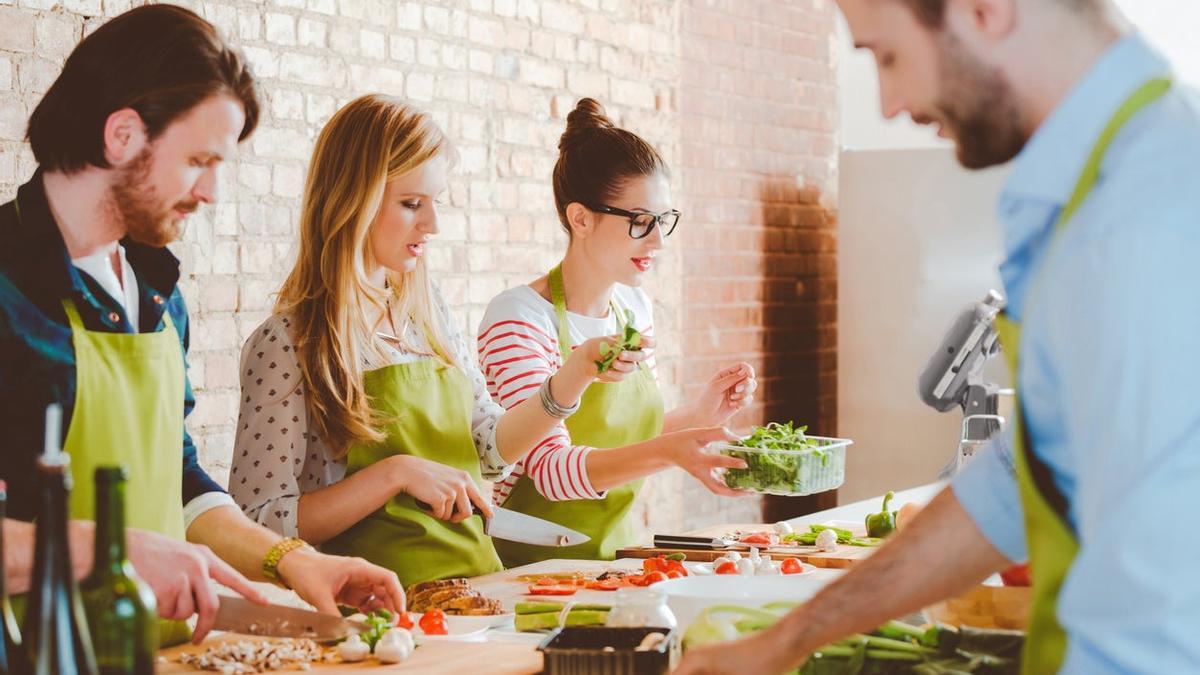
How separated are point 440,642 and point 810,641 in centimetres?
82

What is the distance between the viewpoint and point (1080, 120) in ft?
4.01

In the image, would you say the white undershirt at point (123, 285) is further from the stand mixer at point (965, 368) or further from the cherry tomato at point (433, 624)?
the stand mixer at point (965, 368)

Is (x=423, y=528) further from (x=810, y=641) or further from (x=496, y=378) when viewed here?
(x=810, y=641)

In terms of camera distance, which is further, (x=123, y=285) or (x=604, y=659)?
(x=123, y=285)

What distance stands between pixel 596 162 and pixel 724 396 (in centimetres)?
69

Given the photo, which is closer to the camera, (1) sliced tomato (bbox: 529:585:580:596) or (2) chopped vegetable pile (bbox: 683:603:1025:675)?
(2) chopped vegetable pile (bbox: 683:603:1025:675)

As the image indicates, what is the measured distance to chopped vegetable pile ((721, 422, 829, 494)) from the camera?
2951 mm

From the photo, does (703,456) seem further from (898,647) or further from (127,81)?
(127,81)

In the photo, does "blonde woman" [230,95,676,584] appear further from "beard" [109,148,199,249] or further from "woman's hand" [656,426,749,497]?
→ "beard" [109,148,199,249]

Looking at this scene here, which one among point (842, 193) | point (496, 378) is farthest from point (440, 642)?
point (842, 193)

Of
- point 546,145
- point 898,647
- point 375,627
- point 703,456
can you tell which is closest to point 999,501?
point 898,647

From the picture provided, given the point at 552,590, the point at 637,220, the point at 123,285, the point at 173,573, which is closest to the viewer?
the point at 173,573

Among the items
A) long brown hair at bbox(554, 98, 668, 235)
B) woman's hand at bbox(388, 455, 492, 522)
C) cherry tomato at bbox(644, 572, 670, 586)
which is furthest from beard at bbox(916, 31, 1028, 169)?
long brown hair at bbox(554, 98, 668, 235)

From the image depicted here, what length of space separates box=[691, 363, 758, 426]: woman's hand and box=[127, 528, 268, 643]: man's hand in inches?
74.4
